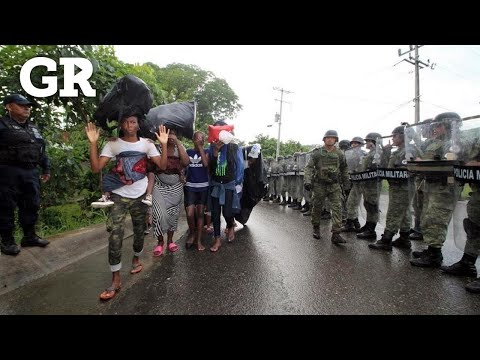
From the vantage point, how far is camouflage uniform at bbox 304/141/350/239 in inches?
195

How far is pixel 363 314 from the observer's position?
2443mm

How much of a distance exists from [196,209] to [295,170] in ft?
20.0

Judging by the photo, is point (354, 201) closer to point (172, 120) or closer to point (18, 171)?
point (172, 120)

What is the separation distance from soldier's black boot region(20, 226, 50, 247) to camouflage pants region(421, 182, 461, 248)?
196 inches

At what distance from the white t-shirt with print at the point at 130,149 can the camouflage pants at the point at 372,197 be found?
12.9 feet

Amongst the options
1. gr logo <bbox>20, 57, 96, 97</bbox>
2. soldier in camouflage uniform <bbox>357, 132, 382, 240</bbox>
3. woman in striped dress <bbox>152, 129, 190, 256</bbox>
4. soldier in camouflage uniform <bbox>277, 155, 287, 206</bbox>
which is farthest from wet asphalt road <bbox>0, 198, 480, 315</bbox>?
soldier in camouflage uniform <bbox>277, 155, 287, 206</bbox>

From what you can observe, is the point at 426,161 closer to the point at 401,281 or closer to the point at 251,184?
the point at 401,281

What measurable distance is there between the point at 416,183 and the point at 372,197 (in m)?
0.77

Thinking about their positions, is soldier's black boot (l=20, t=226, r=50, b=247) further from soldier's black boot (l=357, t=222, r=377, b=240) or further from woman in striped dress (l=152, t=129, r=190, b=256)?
soldier's black boot (l=357, t=222, r=377, b=240)

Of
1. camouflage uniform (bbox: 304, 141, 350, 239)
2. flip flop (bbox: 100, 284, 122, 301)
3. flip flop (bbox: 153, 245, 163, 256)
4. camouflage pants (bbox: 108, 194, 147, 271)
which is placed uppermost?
camouflage uniform (bbox: 304, 141, 350, 239)

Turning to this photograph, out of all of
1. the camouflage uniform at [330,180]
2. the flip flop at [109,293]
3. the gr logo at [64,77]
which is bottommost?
the flip flop at [109,293]

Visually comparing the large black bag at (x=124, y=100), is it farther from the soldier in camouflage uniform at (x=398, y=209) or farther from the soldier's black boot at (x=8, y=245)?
the soldier in camouflage uniform at (x=398, y=209)

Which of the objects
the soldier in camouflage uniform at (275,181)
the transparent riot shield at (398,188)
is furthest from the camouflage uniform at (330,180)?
the soldier in camouflage uniform at (275,181)

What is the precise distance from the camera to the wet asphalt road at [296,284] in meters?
2.58
